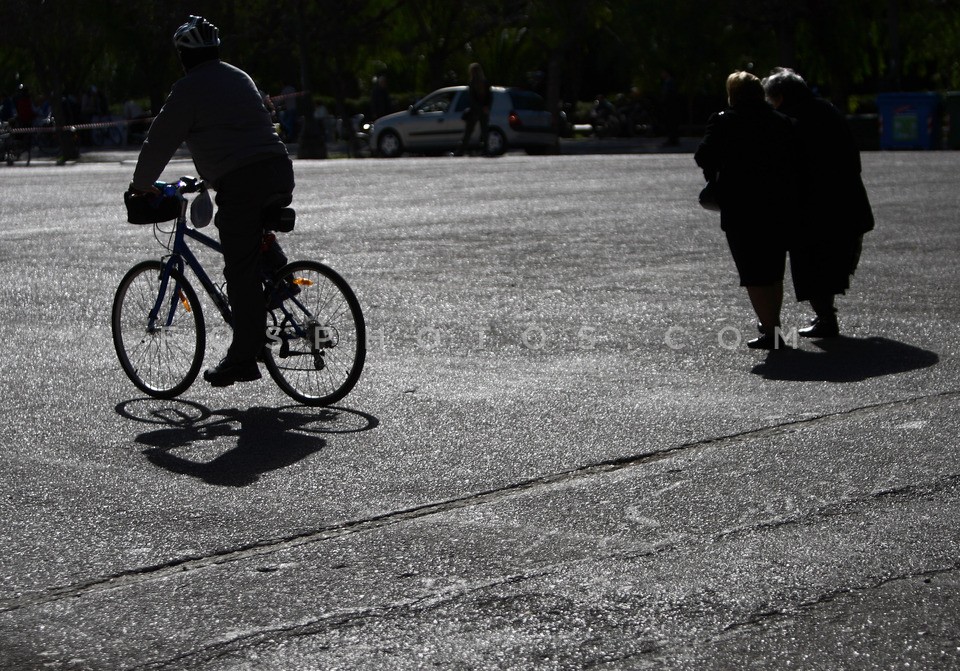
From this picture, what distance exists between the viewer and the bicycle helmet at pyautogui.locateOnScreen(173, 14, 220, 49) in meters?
7.21

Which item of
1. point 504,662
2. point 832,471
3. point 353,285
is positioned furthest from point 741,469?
point 353,285

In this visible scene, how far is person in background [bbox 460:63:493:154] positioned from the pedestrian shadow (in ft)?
78.6

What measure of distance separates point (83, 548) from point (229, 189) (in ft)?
8.30

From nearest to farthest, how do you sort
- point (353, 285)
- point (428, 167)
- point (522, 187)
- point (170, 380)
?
point (170, 380) < point (353, 285) < point (522, 187) < point (428, 167)

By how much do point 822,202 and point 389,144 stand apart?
2702cm

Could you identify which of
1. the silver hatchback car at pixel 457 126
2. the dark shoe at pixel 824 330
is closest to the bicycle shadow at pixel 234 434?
the dark shoe at pixel 824 330

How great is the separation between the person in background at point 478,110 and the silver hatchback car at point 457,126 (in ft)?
1.62

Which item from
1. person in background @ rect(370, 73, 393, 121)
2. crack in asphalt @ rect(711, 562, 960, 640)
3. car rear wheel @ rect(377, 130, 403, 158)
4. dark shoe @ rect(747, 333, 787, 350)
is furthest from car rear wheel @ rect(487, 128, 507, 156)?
crack in asphalt @ rect(711, 562, 960, 640)

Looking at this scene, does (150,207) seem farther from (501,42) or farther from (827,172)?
(501,42)

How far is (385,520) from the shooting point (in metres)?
5.38

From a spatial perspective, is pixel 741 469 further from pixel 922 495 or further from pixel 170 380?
pixel 170 380

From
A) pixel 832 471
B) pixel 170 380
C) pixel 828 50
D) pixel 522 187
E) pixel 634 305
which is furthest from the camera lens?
pixel 828 50

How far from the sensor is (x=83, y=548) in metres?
5.15

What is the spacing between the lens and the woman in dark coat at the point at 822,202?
8.98m
